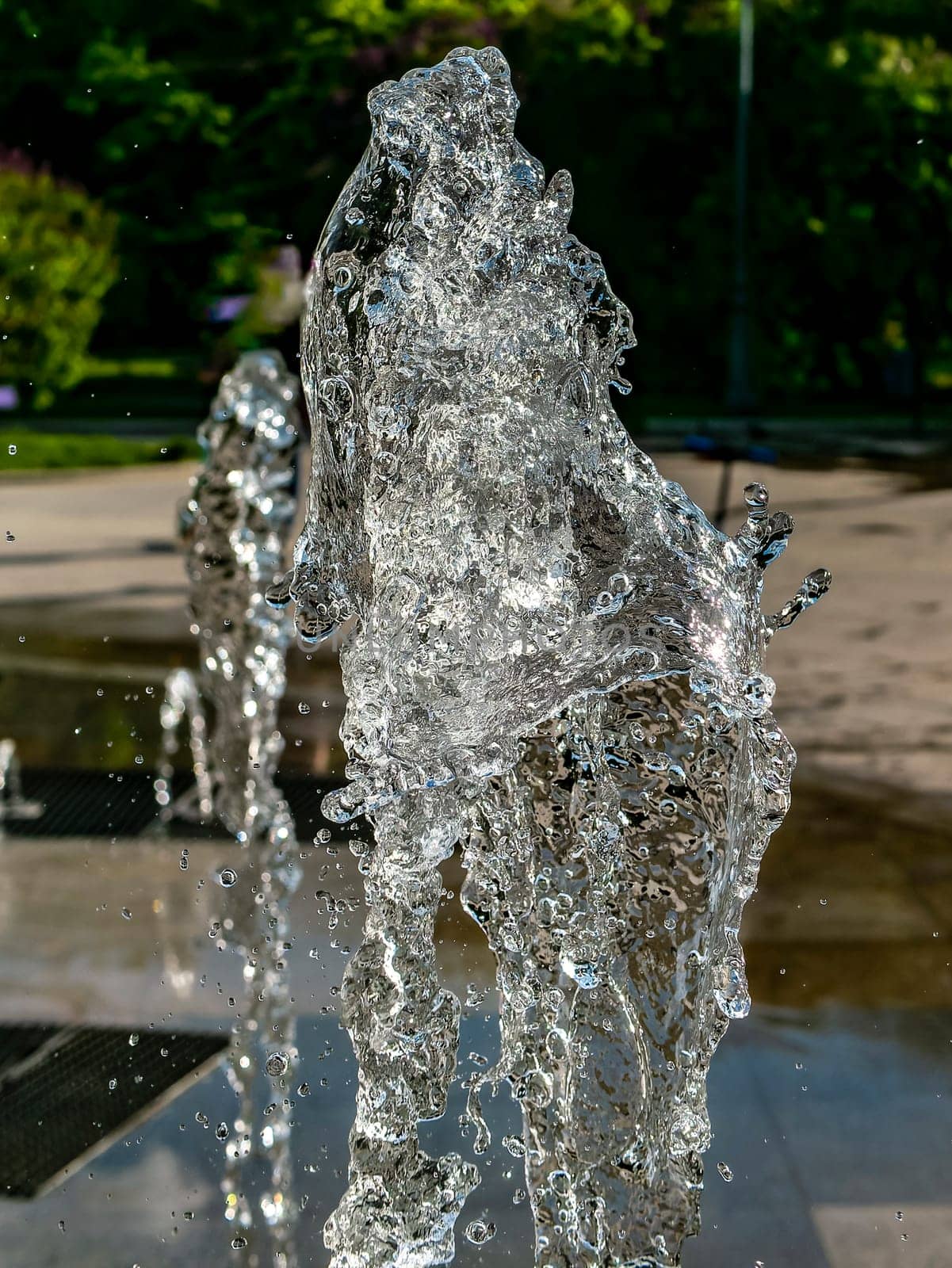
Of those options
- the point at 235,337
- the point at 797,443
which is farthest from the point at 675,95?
the point at 235,337

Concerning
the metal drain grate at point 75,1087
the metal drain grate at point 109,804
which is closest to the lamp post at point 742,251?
the metal drain grate at point 109,804

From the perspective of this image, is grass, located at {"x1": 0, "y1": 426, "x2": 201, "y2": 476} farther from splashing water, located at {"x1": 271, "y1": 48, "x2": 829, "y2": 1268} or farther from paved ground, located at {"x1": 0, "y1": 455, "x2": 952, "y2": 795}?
splashing water, located at {"x1": 271, "y1": 48, "x2": 829, "y2": 1268}

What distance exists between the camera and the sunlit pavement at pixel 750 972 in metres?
2.34

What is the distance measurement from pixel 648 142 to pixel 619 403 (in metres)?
1.81

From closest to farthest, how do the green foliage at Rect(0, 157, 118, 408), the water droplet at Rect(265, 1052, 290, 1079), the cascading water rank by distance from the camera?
the water droplet at Rect(265, 1052, 290, 1079) → the cascading water → the green foliage at Rect(0, 157, 118, 408)

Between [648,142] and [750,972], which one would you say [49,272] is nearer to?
[648,142]

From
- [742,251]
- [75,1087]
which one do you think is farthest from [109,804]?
[742,251]

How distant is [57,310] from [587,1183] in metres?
8.83

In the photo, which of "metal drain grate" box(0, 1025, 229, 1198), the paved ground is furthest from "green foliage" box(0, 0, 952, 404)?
"metal drain grate" box(0, 1025, 229, 1198)

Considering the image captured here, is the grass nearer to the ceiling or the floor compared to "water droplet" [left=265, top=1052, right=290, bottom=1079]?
nearer to the floor

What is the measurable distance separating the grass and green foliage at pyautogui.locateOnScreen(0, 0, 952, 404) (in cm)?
68

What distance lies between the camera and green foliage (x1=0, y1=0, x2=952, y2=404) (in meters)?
8.25

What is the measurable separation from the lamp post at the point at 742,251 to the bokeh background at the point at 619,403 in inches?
1.0

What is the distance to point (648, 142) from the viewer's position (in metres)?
8.37
